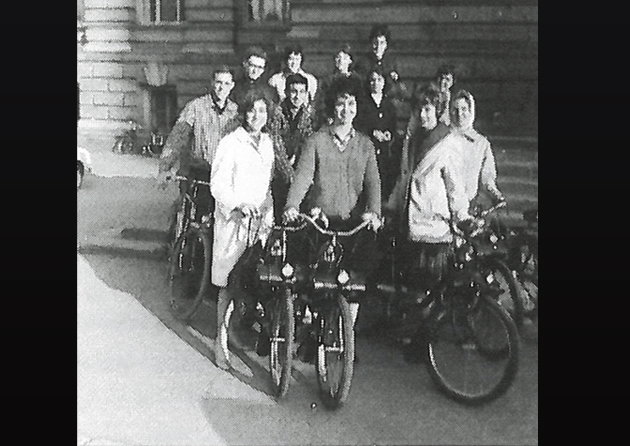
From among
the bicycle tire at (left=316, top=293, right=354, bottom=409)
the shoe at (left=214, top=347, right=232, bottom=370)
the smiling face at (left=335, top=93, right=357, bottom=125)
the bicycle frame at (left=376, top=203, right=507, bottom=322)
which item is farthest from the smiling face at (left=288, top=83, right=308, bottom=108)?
the shoe at (left=214, top=347, right=232, bottom=370)

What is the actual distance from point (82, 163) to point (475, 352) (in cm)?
156

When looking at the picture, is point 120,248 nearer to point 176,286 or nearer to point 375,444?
point 176,286

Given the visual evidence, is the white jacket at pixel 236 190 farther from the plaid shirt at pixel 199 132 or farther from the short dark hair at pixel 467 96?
the short dark hair at pixel 467 96

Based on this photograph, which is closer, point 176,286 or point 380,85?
point 380,85

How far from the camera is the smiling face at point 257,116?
2.54 metres

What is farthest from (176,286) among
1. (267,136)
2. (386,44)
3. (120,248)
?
(386,44)

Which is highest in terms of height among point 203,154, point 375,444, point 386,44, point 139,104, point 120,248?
point 386,44

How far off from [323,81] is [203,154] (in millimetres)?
499

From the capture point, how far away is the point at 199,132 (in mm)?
2605

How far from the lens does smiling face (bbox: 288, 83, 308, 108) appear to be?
2514 millimetres

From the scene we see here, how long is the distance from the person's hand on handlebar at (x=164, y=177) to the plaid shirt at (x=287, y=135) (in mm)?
402

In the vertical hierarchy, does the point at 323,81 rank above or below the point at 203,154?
above

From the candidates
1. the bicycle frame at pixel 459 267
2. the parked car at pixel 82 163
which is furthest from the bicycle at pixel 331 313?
the parked car at pixel 82 163

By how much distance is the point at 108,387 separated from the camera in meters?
2.68
